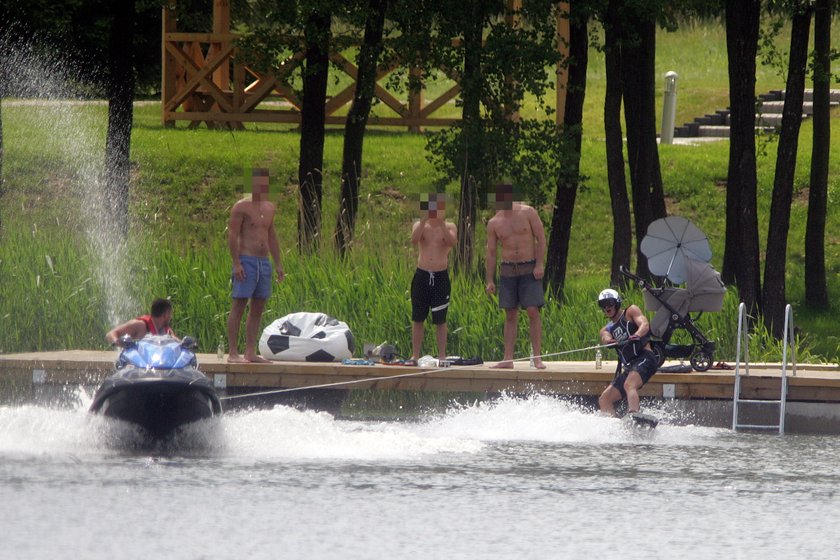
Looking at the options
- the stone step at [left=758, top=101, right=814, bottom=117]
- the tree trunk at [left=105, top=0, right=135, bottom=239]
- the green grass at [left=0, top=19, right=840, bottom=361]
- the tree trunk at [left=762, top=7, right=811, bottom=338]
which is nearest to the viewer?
the green grass at [left=0, top=19, right=840, bottom=361]

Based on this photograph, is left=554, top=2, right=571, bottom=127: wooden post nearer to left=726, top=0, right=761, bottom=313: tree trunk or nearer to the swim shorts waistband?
left=726, top=0, right=761, bottom=313: tree trunk

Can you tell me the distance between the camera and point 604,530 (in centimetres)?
1138

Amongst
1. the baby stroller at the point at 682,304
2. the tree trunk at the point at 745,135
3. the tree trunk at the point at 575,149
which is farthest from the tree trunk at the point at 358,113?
the baby stroller at the point at 682,304

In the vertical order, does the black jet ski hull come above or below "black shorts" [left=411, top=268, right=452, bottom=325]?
below

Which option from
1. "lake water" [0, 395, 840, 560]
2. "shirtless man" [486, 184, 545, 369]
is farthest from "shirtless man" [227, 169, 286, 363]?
"shirtless man" [486, 184, 545, 369]

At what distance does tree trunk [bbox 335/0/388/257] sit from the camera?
22.9 metres

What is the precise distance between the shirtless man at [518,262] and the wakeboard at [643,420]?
156 centimetres

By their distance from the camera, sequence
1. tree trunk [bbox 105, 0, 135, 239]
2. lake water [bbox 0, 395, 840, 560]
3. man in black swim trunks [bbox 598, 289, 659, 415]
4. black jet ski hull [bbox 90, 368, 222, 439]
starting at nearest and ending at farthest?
lake water [bbox 0, 395, 840, 560] < black jet ski hull [bbox 90, 368, 222, 439] < man in black swim trunks [bbox 598, 289, 659, 415] < tree trunk [bbox 105, 0, 135, 239]

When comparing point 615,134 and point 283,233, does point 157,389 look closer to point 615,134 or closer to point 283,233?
point 615,134

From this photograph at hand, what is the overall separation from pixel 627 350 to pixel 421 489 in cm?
355

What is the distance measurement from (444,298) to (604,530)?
18.7ft

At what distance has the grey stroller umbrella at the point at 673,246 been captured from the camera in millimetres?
16312

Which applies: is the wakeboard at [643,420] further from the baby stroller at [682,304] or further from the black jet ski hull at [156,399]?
the black jet ski hull at [156,399]

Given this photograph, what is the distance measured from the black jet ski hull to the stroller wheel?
16.7 ft
